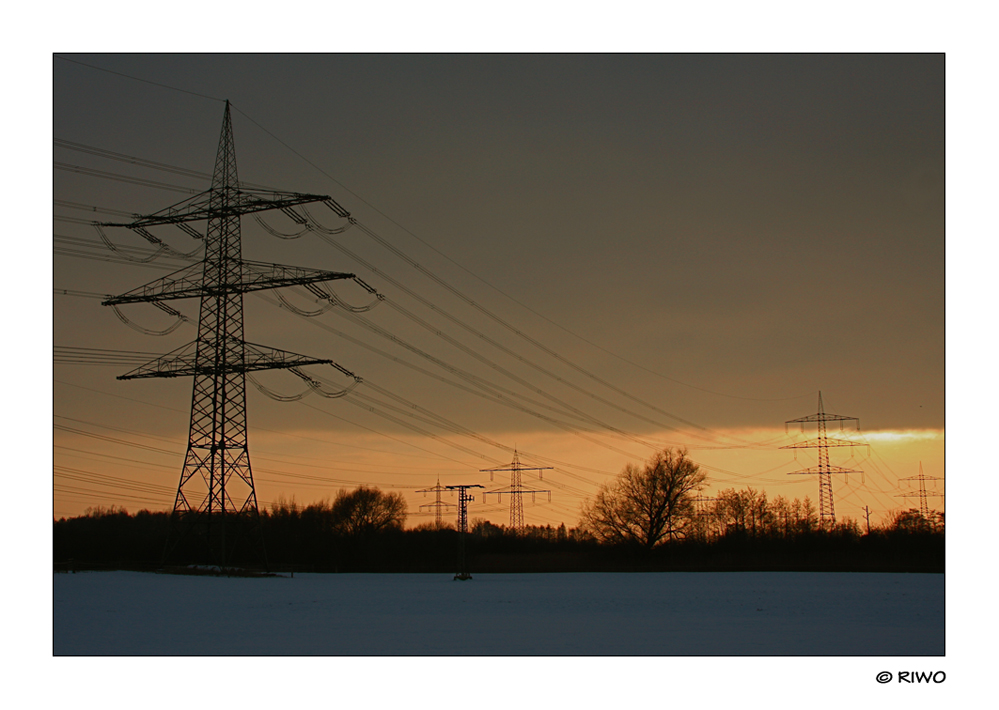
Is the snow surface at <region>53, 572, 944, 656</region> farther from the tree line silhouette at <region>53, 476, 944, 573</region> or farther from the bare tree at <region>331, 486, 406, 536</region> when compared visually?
the bare tree at <region>331, 486, 406, 536</region>

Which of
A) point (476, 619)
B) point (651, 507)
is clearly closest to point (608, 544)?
point (651, 507)

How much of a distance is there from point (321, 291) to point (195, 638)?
65.8 feet

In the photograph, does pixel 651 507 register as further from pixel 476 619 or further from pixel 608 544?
pixel 476 619

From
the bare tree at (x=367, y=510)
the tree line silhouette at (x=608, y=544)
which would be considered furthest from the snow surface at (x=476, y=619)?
the bare tree at (x=367, y=510)

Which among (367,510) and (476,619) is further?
(367,510)

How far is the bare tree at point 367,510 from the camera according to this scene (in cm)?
9869

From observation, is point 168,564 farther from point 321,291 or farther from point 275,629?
point 275,629

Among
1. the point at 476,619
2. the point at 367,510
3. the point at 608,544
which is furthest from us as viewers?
the point at 367,510

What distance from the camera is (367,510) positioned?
342 feet

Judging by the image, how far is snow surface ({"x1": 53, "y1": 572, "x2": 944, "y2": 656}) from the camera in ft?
65.8

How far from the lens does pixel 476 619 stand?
2622cm

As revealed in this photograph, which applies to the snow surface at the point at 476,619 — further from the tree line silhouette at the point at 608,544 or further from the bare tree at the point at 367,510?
the bare tree at the point at 367,510

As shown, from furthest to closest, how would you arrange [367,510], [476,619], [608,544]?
[367,510] → [608,544] → [476,619]

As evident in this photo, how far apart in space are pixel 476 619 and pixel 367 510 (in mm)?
80278
